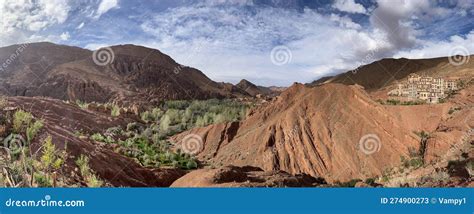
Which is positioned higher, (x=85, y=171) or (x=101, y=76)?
(x=101, y=76)

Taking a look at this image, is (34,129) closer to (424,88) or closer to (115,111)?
(115,111)

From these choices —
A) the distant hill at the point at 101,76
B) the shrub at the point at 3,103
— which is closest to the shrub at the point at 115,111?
the distant hill at the point at 101,76

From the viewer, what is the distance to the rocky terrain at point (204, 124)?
1097 cm

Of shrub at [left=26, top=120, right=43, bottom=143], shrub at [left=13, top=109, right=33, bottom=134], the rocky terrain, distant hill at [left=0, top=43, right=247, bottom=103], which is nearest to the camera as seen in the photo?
shrub at [left=26, top=120, right=43, bottom=143]

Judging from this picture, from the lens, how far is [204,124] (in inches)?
597

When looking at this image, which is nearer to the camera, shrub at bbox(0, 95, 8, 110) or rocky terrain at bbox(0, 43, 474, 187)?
shrub at bbox(0, 95, 8, 110)

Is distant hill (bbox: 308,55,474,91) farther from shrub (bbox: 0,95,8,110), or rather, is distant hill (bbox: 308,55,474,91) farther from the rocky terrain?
shrub (bbox: 0,95,8,110)

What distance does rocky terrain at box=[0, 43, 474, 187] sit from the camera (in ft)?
36.0

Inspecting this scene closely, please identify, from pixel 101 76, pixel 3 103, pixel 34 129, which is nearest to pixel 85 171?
pixel 34 129

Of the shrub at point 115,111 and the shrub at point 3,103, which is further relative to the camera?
the shrub at point 115,111

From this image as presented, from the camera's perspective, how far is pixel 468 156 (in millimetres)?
10578

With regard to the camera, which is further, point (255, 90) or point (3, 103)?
point (255, 90)

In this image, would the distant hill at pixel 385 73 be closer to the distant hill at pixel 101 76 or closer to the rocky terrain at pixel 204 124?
the rocky terrain at pixel 204 124

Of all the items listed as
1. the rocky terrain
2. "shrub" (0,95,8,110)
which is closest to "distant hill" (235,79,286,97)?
the rocky terrain
